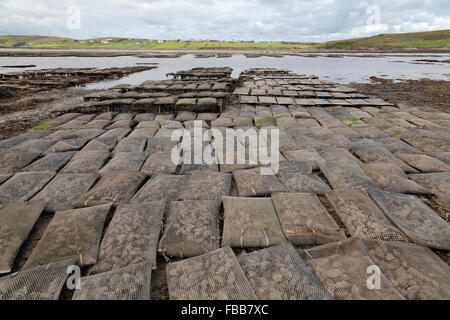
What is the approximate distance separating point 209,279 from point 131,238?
1120mm

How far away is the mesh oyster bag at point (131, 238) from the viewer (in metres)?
2.45

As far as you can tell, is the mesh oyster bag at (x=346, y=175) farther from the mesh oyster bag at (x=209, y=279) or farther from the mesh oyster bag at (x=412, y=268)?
the mesh oyster bag at (x=209, y=279)

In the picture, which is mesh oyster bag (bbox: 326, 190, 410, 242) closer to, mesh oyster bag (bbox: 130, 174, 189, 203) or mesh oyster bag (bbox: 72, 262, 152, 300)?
mesh oyster bag (bbox: 130, 174, 189, 203)

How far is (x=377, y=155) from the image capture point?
5020 millimetres

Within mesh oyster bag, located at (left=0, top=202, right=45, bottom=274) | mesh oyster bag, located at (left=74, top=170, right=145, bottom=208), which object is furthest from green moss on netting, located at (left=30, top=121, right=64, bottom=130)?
mesh oyster bag, located at (left=0, top=202, right=45, bottom=274)

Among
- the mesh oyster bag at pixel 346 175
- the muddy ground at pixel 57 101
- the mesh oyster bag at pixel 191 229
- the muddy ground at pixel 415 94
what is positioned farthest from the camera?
the muddy ground at pixel 415 94

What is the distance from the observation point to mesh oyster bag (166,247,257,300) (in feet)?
6.76

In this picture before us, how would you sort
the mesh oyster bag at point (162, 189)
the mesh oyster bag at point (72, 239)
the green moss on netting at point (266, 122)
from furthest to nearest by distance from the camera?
the green moss on netting at point (266, 122), the mesh oyster bag at point (162, 189), the mesh oyster bag at point (72, 239)

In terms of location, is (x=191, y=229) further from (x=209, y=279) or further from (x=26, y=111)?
(x=26, y=111)

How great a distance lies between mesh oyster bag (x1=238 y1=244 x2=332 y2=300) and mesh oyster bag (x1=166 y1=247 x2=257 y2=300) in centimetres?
11

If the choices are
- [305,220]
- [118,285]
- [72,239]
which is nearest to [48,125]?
[72,239]

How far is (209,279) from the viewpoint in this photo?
2184 mm

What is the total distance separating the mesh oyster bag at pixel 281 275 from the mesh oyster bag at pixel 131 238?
1112 mm

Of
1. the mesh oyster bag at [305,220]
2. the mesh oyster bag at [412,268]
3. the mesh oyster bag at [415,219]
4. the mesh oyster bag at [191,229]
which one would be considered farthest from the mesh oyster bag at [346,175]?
the mesh oyster bag at [191,229]
